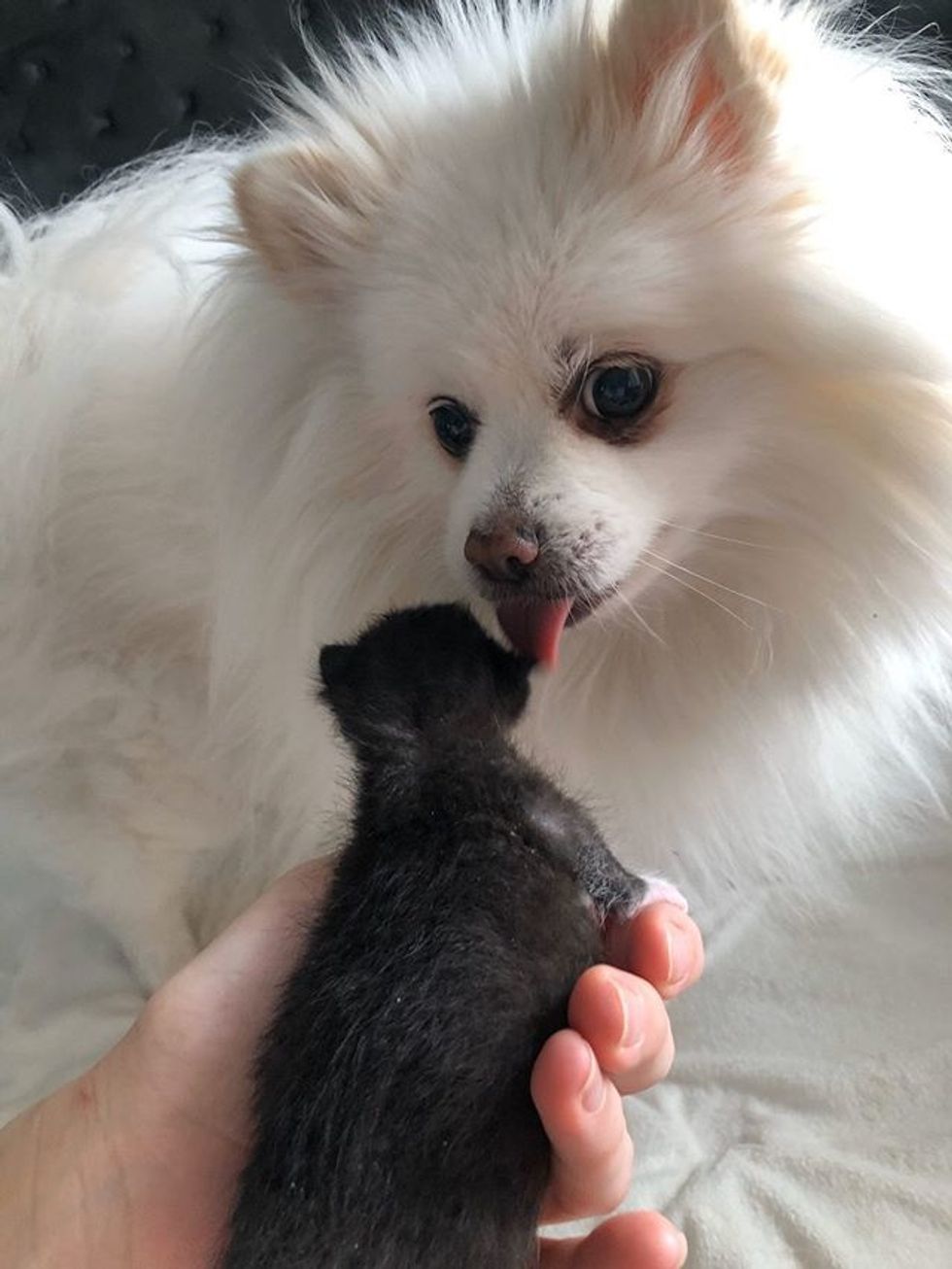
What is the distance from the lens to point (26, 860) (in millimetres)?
1719

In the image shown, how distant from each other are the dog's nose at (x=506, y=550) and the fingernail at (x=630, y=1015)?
0.37 metres

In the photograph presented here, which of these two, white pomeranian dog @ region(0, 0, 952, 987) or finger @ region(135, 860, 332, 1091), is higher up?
white pomeranian dog @ region(0, 0, 952, 987)

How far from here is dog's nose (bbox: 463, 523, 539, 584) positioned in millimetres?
1062

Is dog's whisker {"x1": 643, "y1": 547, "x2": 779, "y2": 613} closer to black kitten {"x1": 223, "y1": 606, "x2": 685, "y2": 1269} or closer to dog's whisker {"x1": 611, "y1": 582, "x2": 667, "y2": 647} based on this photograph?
dog's whisker {"x1": 611, "y1": 582, "x2": 667, "y2": 647}

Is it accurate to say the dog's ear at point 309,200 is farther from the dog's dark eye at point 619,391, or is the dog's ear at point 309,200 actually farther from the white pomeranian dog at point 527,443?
the dog's dark eye at point 619,391

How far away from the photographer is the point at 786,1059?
58.9 inches

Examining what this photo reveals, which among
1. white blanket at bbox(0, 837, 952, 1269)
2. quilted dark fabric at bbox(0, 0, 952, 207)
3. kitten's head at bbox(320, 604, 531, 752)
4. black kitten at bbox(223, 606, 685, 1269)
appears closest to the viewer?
black kitten at bbox(223, 606, 685, 1269)

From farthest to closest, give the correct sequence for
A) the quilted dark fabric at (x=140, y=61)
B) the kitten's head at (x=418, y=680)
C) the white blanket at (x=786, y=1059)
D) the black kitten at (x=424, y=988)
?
the quilted dark fabric at (x=140, y=61), the white blanket at (x=786, y=1059), the kitten's head at (x=418, y=680), the black kitten at (x=424, y=988)

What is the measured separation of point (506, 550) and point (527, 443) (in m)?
0.11

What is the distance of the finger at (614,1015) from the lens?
93 centimetres

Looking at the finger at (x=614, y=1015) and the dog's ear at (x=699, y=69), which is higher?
the dog's ear at (x=699, y=69)

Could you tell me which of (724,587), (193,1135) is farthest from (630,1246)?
(724,587)

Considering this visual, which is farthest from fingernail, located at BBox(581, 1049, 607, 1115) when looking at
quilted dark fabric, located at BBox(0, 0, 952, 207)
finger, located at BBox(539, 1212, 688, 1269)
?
quilted dark fabric, located at BBox(0, 0, 952, 207)

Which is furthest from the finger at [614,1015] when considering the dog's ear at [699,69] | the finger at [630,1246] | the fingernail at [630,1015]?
the dog's ear at [699,69]
